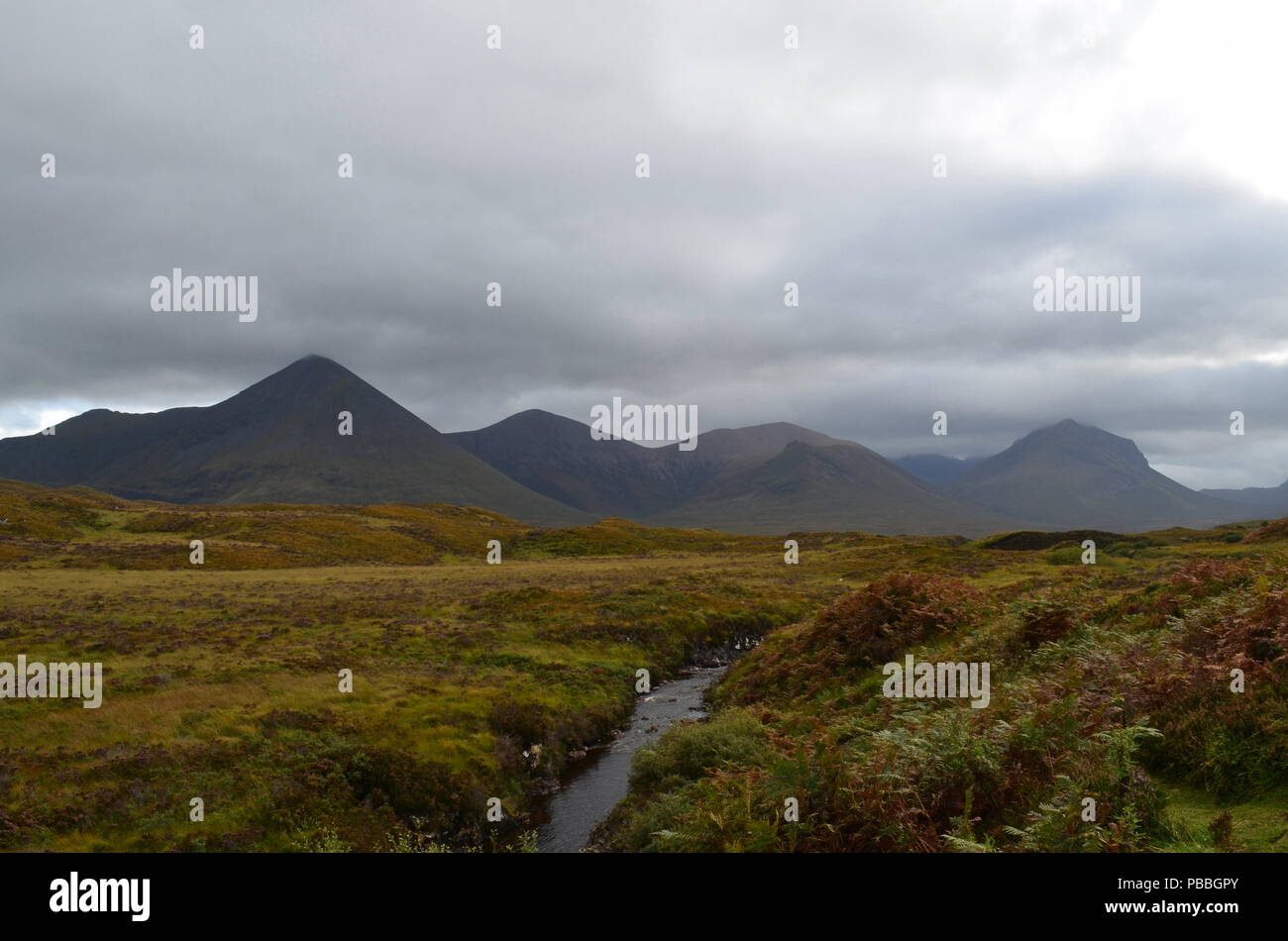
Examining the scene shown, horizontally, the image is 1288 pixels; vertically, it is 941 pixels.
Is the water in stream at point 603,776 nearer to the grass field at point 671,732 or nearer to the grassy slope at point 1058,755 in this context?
the grass field at point 671,732

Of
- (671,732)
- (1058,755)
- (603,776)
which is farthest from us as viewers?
(603,776)

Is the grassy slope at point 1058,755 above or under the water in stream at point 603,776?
above

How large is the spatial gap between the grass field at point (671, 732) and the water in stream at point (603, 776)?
2.97 feet

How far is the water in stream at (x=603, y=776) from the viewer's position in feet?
64.6

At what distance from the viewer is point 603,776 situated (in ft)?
78.7

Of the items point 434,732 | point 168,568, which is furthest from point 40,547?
point 434,732

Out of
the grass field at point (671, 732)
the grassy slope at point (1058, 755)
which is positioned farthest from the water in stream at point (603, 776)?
the grassy slope at point (1058, 755)

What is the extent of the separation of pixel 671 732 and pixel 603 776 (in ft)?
13.9

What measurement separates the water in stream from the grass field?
905 millimetres

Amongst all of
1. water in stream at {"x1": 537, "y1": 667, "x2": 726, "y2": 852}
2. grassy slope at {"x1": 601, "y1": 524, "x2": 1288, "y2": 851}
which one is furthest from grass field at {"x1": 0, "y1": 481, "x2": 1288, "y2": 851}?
water in stream at {"x1": 537, "y1": 667, "x2": 726, "y2": 852}

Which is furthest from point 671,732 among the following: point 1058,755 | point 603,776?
point 1058,755

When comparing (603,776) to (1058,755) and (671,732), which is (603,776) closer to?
(671,732)

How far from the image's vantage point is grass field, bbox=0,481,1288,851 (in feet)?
31.9
